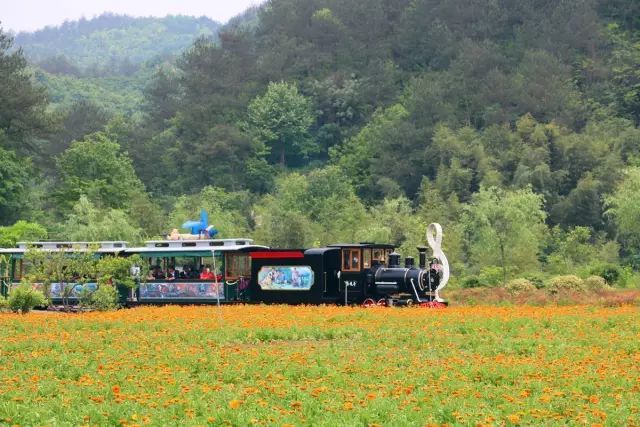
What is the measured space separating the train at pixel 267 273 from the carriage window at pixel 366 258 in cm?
4

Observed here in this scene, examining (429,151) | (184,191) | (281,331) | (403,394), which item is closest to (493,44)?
(429,151)

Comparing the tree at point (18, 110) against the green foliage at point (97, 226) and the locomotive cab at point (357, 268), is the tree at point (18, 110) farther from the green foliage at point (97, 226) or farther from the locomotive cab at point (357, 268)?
the locomotive cab at point (357, 268)

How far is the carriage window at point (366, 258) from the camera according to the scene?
152 ft

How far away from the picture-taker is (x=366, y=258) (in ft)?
153

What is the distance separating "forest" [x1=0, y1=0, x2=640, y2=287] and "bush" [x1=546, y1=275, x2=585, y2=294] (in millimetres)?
6446

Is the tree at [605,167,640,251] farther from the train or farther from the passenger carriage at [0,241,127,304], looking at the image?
the passenger carriage at [0,241,127,304]

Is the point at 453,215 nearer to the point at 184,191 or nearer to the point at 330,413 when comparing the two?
the point at 184,191

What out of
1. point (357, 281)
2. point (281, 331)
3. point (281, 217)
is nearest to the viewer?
point (281, 331)

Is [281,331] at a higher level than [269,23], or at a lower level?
lower

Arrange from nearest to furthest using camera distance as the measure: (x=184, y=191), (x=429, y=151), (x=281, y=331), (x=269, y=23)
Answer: (x=281, y=331)
(x=429, y=151)
(x=184, y=191)
(x=269, y=23)

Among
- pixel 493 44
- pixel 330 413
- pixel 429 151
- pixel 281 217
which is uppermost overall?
pixel 493 44

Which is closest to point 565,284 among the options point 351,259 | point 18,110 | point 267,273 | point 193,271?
point 351,259

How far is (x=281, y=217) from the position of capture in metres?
76.9

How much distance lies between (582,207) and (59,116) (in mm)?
45573
